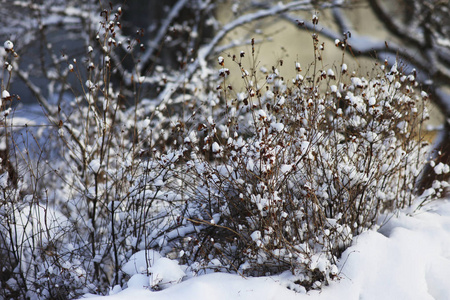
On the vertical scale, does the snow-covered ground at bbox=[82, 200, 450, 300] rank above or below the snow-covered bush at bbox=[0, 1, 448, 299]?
below

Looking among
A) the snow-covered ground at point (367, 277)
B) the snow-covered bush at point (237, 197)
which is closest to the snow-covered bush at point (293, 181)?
the snow-covered bush at point (237, 197)

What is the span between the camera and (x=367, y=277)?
3424mm

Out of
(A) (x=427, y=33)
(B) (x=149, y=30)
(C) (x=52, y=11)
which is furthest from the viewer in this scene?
(B) (x=149, y=30)

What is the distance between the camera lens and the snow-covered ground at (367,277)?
3045 millimetres

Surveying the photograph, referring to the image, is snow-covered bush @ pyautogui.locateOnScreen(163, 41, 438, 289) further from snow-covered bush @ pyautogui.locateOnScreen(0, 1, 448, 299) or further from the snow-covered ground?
the snow-covered ground

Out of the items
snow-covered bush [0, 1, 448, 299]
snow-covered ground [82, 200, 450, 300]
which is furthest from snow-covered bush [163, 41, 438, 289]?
snow-covered ground [82, 200, 450, 300]

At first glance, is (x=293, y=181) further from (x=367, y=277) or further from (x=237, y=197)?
(x=367, y=277)

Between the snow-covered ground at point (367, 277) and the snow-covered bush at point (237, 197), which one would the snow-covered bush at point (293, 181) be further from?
the snow-covered ground at point (367, 277)

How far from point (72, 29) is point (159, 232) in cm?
705

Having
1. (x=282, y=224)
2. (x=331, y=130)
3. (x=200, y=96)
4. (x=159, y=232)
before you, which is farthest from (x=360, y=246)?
(x=200, y=96)

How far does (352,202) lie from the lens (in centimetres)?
369

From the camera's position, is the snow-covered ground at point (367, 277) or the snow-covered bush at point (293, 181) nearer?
the snow-covered ground at point (367, 277)

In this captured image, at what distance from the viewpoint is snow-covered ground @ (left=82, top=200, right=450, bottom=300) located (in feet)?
9.99

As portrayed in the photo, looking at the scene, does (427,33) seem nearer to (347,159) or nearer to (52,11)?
(347,159)
